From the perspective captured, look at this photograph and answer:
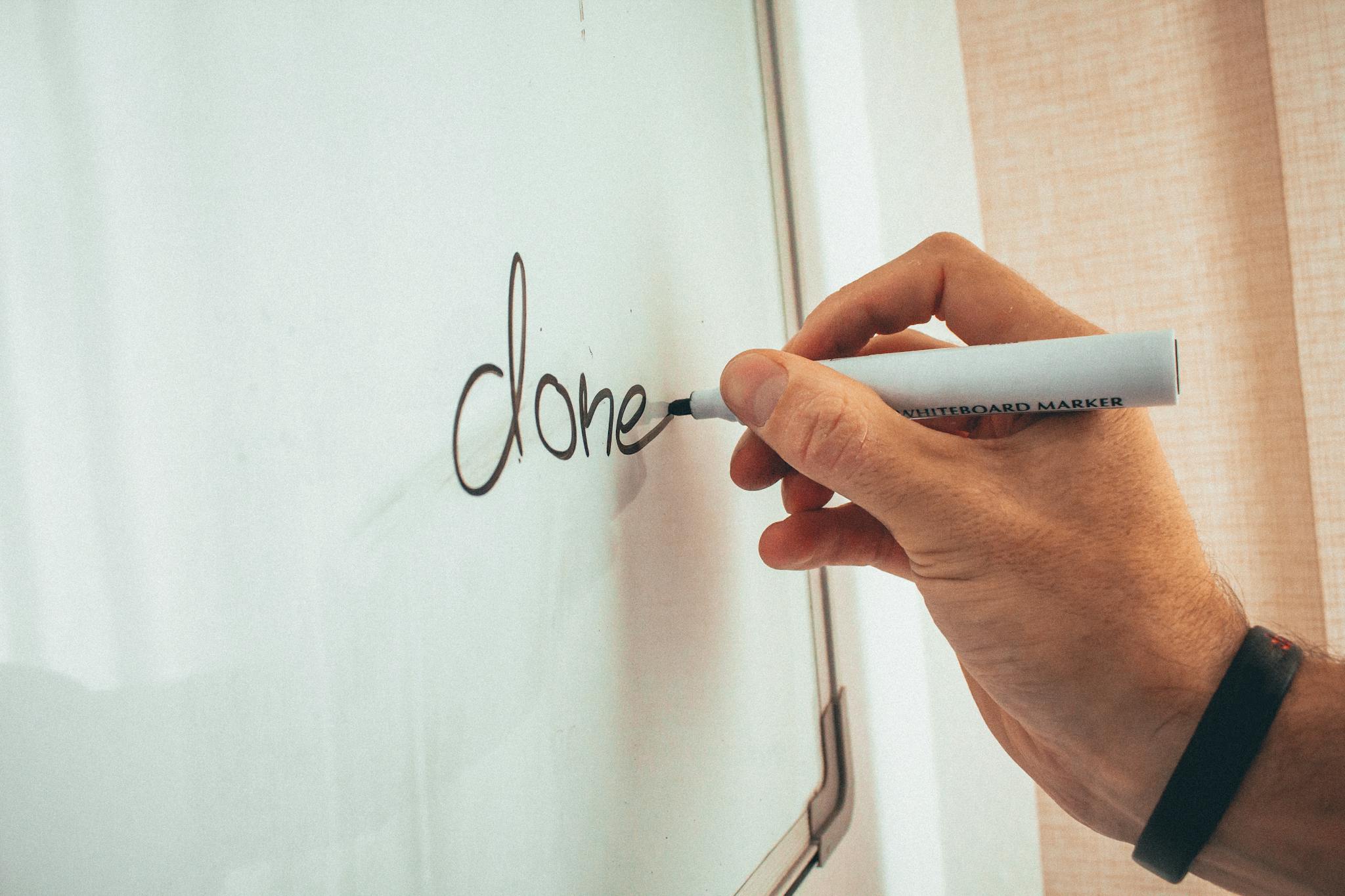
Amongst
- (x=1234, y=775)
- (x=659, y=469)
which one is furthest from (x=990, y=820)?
(x=659, y=469)

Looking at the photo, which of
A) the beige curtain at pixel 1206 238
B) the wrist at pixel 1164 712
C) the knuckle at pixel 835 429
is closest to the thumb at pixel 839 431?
the knuckle at pixel 835 429

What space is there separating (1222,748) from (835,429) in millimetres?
195

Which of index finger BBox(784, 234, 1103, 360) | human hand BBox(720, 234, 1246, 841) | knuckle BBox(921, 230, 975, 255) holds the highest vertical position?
knuckle BBox(921, 230, 975, 255)

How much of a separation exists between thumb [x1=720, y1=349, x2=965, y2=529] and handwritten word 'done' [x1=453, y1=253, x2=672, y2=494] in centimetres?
4

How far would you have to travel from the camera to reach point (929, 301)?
35cm

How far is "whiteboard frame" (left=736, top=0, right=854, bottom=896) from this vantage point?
36cm

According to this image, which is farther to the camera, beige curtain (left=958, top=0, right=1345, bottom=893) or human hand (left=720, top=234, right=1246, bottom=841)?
beige curtain (left=958, top=0, right=1345, bottom=893)

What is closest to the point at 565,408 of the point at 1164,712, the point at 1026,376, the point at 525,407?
the point at 525,407

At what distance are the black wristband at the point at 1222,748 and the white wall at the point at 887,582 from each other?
0.16 m

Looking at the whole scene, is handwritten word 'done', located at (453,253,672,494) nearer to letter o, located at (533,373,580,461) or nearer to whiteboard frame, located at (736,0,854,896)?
letter o, located at (533,373,580,461)

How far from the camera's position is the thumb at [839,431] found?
0.24 metres

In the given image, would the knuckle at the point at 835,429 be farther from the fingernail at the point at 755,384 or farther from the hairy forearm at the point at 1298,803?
the hairy forearm at the point at 1298,803

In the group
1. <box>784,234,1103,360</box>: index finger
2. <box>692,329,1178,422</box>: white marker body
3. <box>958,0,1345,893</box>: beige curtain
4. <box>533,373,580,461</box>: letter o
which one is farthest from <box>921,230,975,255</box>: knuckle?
<box>958,0,1345,893</box>: beige curtain

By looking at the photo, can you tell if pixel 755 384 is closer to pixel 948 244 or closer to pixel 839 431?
pixel 839 431
